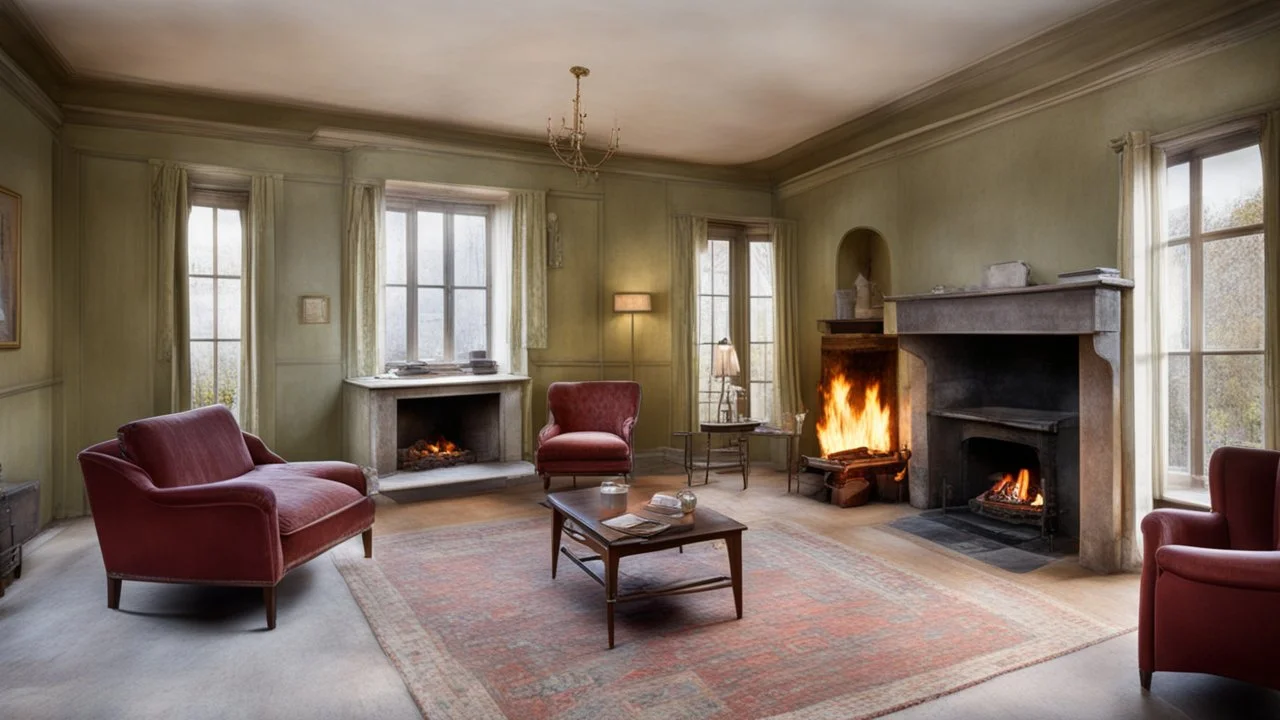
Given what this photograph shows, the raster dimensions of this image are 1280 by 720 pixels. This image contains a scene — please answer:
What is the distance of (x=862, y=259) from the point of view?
7.17 meters

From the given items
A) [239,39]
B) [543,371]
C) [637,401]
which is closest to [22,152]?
[239,39]

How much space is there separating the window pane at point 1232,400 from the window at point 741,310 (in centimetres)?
403

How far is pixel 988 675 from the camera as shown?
285cm

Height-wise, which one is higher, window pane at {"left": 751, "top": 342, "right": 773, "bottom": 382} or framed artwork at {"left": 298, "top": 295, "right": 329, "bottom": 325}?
framed artwork at {"left": 298, "top": 295, "right": 329, "bottom": 325}

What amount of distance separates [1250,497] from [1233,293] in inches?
64.1

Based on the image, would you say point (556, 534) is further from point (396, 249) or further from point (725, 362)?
point (396, 249)

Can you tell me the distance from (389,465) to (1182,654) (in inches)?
207

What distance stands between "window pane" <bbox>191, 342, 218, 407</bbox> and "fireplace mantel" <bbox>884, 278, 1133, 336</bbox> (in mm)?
5551

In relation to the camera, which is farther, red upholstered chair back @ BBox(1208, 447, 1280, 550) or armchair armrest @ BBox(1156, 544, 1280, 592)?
red upholstered chair back @ BBox(1208, 447, 1280, 550)

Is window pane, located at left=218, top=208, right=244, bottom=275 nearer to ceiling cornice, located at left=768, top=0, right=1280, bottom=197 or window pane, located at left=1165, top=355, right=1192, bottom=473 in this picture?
ceiling cornice, located at left=768, top=0, right=1280, bottom=197

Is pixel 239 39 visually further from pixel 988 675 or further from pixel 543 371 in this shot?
pixel 988 675

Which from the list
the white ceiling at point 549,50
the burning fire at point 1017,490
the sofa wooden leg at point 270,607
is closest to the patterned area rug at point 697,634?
the sofa wooden leg at point 270,607

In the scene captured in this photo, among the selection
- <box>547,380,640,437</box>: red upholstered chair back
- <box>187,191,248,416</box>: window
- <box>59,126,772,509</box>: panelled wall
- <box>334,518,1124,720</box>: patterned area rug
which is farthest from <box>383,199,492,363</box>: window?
<box>334,518,1124,720</box>: patterned area rug

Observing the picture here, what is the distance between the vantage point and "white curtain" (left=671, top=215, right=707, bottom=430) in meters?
7.44
